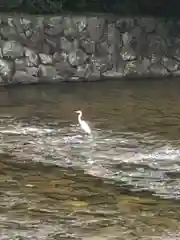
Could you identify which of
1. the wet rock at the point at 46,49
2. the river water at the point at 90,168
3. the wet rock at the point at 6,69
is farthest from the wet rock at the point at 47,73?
the river water at the point at 90,168

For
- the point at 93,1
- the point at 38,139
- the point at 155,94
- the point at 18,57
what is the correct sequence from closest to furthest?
the point at 38,139, the point at 155,94, the point at 18,57, the point at 93,1

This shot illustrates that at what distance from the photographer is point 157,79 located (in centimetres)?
1203

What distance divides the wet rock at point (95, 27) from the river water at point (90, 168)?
2.37 metres

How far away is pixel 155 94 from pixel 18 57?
2.68m

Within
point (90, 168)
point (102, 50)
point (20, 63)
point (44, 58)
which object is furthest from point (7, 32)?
point (90, 168)

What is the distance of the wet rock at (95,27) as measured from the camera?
11537mm

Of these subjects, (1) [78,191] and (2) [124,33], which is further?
(2) [124,33]

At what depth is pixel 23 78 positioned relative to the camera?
35.7ft

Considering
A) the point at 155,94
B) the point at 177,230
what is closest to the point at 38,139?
the point at 177,230

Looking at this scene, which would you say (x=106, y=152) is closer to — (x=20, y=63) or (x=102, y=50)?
(x=20, y=63)

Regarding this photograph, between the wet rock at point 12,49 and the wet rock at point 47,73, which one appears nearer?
the wet rock at point 12,49

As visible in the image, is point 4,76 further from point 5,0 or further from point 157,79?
point 157,79

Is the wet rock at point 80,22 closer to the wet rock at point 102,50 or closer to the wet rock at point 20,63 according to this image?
the wet rock at point 102,50

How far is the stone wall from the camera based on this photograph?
10875 millimetres
